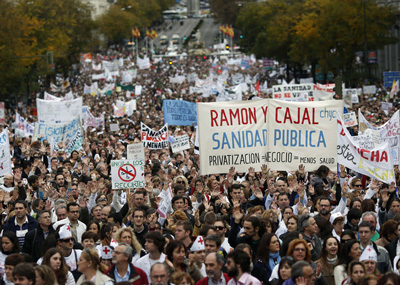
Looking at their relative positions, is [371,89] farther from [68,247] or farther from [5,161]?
[68,247]

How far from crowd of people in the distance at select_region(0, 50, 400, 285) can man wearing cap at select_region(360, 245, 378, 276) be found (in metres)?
0.01

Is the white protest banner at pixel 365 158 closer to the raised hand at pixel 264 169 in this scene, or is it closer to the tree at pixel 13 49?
the raised hand at pixel 264 169

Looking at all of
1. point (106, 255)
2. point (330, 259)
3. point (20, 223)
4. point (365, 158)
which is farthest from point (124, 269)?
point (365, 158)

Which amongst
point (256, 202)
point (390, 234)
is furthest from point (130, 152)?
point (390, 234)

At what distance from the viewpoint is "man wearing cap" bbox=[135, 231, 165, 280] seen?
30.5 feet

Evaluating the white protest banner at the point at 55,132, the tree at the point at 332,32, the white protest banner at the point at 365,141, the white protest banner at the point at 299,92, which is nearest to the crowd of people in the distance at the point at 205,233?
the white protest banner at the point at 365,141

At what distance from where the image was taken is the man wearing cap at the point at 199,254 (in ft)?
30.4

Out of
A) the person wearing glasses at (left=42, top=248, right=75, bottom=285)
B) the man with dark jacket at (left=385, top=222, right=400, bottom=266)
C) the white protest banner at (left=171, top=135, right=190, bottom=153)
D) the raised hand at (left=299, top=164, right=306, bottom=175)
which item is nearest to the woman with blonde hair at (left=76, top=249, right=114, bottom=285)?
the person wearing glasses at (left=42, top=248, right=75, bottom=285)

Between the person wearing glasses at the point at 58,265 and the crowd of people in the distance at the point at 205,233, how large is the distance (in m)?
0.01

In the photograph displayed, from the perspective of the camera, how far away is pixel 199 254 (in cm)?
935

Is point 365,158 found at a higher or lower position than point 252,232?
lower

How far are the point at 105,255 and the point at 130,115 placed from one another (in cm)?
3030

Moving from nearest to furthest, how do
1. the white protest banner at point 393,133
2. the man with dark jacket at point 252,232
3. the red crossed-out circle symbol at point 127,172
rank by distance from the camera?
1. the man with dark jacket at point 252,232
2. the red crossed-out circle symbol at point 127,172
3. the white protest banner at point 393,133

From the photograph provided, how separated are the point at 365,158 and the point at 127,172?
140 inches
